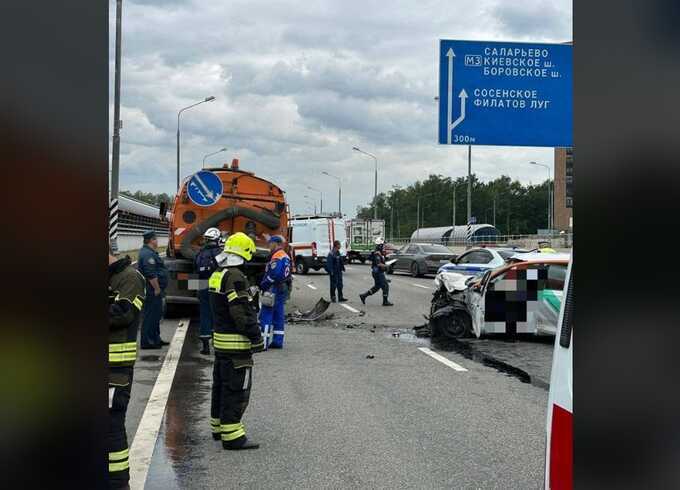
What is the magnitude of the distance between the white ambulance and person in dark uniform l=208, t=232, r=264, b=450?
3673 millimetres

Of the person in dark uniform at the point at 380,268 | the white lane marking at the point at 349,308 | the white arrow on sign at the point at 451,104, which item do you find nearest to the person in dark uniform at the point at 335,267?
the white lane marking at the point at 349,308

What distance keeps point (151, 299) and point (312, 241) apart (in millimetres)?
23057

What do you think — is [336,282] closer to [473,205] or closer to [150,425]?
[150,425]

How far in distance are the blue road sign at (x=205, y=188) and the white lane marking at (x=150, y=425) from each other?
417cm

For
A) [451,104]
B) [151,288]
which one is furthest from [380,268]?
[151,288]

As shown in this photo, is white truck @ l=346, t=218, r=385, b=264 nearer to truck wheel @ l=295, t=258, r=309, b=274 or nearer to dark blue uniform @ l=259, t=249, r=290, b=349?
truck wheel @ l=295, t=258, r=309, b=274

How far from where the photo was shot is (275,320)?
11.3 metres

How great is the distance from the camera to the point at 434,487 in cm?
482

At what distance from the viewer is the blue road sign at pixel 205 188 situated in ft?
45.1

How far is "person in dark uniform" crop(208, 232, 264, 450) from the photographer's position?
573 cm
